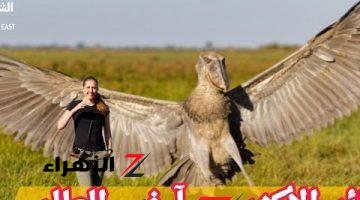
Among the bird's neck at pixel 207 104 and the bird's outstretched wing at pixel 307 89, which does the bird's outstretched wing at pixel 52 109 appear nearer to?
the bird's neck at pixel 207 104

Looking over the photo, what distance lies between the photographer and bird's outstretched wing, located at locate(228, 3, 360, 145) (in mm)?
5445

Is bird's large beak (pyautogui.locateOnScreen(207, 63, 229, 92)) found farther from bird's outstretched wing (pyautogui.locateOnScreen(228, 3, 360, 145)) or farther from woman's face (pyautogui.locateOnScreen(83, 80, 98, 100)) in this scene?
woman's face (pyautogui.locateOnScreen(83, 80, 98, 100))

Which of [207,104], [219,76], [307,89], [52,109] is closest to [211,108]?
[207,104]

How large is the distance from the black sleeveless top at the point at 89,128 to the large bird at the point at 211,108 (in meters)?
0.68

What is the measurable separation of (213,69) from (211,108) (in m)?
0.38

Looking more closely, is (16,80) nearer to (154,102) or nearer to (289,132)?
(154,102)

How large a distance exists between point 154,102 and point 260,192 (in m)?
1.19

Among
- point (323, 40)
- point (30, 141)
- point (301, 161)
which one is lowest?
point (301, 161)

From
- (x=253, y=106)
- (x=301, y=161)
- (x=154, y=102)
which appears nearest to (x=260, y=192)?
(x=253, y=106)

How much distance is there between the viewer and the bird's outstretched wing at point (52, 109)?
18.3ft

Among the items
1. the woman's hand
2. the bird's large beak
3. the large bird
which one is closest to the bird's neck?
the large bird

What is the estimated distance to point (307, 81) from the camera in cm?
581

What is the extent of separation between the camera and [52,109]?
5.72 m

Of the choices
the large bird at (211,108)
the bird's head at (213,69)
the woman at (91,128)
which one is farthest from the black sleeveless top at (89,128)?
the bird's head at (213,69)
